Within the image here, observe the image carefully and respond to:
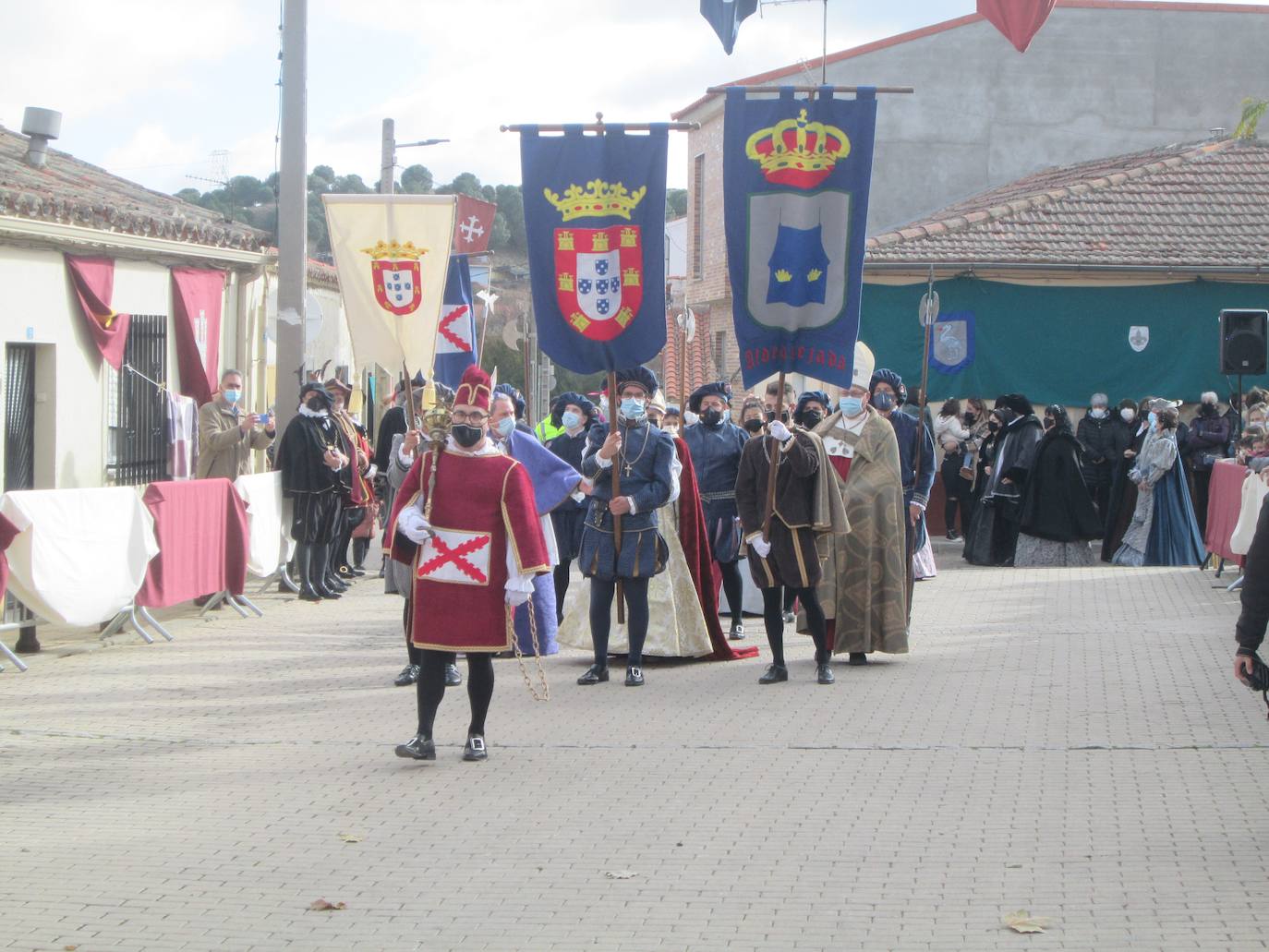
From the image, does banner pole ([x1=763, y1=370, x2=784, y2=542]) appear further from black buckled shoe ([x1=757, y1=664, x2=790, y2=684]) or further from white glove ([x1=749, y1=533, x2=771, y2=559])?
black buckled shoe ([x1=757, y1=664, x2=790, y2=684])

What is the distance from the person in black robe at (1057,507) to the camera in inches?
721

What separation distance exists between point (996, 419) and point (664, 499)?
35.6 ft

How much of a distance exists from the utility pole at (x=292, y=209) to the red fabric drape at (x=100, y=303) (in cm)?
148

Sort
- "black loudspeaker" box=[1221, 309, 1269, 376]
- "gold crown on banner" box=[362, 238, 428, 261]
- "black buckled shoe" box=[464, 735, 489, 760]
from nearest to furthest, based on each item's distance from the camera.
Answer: "black buckled shoe" box=[464, 735, 489, 760] < "gold crown on banner" box=[362, 238, 428, 261] < "black loudspeaker" box=[1221, 309, 1269, 376]

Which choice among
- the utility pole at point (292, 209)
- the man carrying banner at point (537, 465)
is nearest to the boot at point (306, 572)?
the utility pole at point (292, 209)

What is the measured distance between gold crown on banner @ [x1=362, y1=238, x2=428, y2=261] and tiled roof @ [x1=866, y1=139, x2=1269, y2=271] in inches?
535

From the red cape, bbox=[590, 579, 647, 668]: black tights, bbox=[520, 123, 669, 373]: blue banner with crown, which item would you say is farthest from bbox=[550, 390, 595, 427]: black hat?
bbox=[590, 579, 647, 668]: black tights

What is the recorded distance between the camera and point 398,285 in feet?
38.0

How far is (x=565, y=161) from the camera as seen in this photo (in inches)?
410

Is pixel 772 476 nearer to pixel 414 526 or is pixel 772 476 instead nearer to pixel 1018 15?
pixel 414 526

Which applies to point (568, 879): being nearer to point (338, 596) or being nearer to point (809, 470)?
point (809, 470)

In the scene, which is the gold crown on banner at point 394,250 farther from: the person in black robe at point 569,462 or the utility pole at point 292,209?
the utility pole at point 292,209

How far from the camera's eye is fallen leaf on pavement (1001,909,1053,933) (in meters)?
5.25

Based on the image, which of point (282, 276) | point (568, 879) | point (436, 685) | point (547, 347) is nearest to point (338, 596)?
point (282, 276)
